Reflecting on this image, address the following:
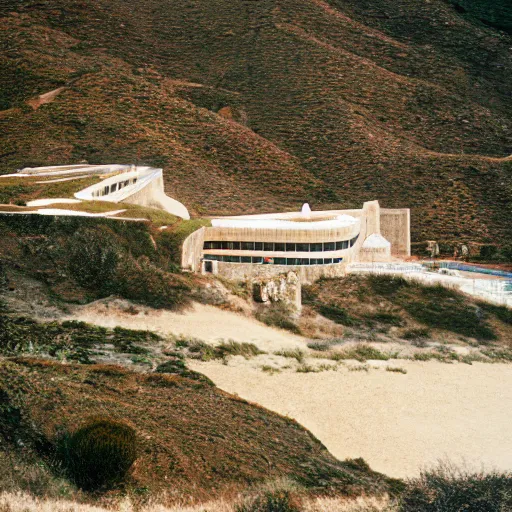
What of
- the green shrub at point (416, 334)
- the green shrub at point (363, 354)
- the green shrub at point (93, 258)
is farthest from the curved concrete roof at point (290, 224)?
the green shrub at point (363, 354)

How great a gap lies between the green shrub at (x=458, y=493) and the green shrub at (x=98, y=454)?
4903 millimetres

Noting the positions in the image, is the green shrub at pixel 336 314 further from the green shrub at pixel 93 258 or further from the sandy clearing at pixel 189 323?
the green shrub at pixel 93 258

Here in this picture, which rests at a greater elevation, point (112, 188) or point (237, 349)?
point (112, 188)

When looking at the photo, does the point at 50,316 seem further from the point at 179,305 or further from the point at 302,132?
the point at 302,132

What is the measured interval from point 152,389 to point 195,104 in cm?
5473

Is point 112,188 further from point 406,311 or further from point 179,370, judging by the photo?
point 179,370

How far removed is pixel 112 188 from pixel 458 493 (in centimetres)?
2693

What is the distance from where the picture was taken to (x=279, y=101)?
244ft

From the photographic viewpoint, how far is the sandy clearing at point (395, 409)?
21.6 metres

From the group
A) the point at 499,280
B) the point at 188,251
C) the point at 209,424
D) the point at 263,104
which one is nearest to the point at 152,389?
the point at 209,424

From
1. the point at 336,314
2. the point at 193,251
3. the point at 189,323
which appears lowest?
the point at 336,314

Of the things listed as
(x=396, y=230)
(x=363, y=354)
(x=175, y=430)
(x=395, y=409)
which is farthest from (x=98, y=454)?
(x=396, y=230)

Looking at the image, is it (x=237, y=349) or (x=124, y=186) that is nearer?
(x=237, y=349)

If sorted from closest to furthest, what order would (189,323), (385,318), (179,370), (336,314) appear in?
(179,370) < (189,323) < (336,314) < (385,318)
